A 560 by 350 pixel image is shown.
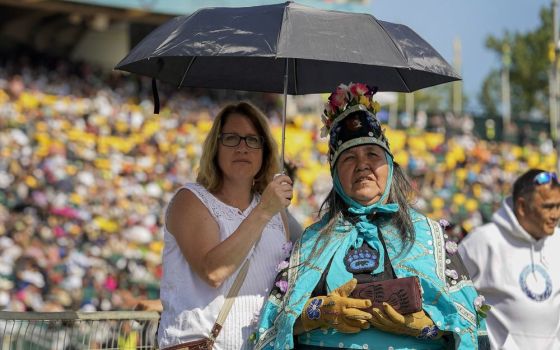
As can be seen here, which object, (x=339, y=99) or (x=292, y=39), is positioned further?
(x=339, y=99)

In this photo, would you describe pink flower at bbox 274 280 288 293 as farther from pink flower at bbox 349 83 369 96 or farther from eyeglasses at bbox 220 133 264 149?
pink flower at bbox 349 83 369 96

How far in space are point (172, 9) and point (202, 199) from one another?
24.0 m

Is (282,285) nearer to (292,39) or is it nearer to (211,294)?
(211,294)

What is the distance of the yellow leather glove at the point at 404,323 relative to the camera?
10.4ft

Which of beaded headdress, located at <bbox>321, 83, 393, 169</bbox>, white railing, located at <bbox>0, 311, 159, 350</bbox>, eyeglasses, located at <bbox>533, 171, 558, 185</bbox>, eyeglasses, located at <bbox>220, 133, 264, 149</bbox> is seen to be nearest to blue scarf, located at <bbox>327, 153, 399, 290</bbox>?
beaded headdress, located at <bbox>321, 83, 393, 169</bbox>

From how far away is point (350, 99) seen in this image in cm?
365

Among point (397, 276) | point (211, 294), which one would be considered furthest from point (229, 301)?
point (397, 276)

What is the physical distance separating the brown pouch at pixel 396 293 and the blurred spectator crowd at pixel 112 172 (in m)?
2.11

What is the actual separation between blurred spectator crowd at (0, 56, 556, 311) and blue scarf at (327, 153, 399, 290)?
1.81 m

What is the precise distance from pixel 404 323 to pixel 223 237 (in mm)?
803

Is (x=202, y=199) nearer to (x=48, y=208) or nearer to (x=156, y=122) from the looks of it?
(x=48, y=208)

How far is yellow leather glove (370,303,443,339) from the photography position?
316 centimetres

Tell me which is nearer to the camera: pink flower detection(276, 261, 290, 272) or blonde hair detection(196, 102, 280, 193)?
pink flower detection(276, 261, 290, 272)

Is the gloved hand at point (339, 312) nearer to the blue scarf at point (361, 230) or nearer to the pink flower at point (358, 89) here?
the blue scarf at point (361, 230)
